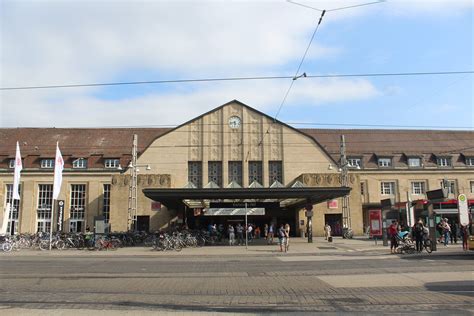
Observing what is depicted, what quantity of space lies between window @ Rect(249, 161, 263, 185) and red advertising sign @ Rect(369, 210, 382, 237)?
15.7 metres

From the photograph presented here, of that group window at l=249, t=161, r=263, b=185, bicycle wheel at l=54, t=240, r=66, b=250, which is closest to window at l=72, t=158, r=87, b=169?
window at l=249, t=161, r=263, b=185

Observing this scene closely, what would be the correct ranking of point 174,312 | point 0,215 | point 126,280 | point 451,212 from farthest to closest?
point 0,215 → point 451,212 → point 126,280 → point 174,312

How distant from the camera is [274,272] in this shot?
15.6m

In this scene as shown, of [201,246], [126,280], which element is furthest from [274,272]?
[201,246]

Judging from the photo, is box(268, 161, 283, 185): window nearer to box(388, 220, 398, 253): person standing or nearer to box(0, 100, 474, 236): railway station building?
box(0, 100, 474, 236): railway station building

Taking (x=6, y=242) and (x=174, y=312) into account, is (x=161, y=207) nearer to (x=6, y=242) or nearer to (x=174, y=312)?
(x=6, y=242)

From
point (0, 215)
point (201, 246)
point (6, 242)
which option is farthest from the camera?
point (0, 215)

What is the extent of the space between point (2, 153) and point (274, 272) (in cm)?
4949

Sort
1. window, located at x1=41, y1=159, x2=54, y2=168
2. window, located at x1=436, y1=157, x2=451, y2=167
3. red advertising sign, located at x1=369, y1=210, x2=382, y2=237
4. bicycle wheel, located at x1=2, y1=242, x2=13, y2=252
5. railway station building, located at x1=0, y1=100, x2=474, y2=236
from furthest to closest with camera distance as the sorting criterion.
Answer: window, located at x1=436, y1=157, x2=451, y2=167
window, located at x1=41, y1=159, x2=54, y2=168
railway station building, located at x1=0, y1=100, x2=474, y2=236
red advertising sign, located at x1=369, y1=210, x2=382, y2=237
bicycle wheel, located at x1=2, y1=242, x2=13, y2=252

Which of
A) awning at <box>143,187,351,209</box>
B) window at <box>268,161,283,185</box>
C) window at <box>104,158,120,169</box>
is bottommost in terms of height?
awning at <box>143,187,351,209</box>

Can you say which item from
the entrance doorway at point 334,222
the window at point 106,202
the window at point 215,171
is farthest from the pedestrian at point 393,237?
the window at point 106,202

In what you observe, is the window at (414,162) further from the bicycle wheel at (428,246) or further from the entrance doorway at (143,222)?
the bicycle wheel at (428,246)

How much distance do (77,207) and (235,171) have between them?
64.1 ft

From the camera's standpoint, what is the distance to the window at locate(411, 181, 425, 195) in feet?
191
